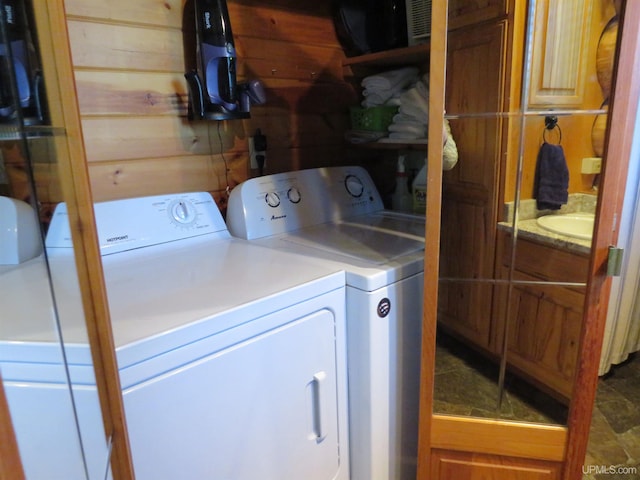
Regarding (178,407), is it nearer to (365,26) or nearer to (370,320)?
(370,320)

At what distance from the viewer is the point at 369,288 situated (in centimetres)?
119

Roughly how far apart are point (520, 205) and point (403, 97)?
0.83 metres

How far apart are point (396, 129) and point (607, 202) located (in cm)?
100

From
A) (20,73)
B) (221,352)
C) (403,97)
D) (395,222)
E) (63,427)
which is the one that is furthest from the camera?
(403,97)

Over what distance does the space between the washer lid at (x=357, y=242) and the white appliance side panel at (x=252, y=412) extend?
0.82 feet

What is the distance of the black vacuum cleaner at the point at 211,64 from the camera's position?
4.92 ft

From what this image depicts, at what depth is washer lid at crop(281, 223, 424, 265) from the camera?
4.48 feet

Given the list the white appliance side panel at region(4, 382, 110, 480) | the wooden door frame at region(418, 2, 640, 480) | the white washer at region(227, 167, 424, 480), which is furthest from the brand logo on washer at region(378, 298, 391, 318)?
the white appliance side panel at region(4, 382, 110, 480)

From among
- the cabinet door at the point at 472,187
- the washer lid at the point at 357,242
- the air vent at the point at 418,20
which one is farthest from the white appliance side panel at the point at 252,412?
the air vent at the point at 418,20

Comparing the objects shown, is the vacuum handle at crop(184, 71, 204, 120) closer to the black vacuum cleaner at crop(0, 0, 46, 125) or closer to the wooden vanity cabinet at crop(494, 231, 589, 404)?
the black vacuum cleaner at crop(0, 0, 46, 125)

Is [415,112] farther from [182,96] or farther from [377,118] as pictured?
[182,96]

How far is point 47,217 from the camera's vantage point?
77cm

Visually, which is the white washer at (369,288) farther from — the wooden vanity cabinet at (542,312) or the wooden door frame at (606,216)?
the wooden door frame at (606,216)

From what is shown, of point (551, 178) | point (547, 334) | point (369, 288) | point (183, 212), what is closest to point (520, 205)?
point (551, 178)
